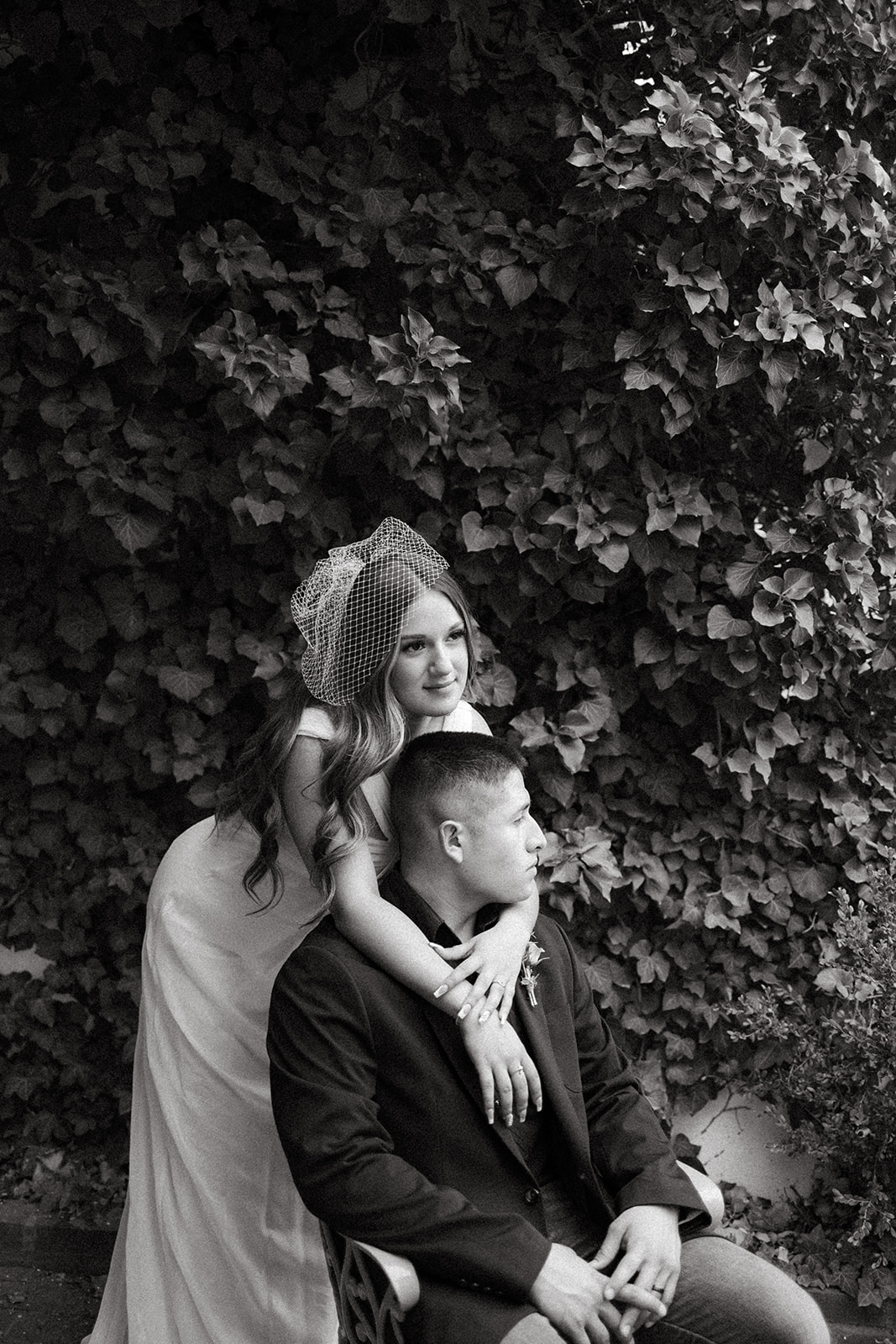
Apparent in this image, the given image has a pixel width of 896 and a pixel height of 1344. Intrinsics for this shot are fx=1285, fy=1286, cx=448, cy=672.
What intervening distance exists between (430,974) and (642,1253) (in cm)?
50

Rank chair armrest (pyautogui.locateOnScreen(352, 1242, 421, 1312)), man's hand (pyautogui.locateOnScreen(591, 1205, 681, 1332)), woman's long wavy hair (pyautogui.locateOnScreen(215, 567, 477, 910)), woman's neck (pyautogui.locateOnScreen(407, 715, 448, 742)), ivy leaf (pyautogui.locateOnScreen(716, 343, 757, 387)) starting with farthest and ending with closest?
ivy leaf (pyautogui.locateOnScreen(716, 343, 757, 387))
woman's neck (pyautogui.locateOnScreen(407, 715, 448, 742))
woman's long wavy hair (pyautogui.locateOnScreen(215, 567, 477, 910))
man's hand (pyautogui.locateOnScreen(591, 1205, 681, 1332))
chair armrest (pyautogui.locateOnScreen(352, 1242, 421, 1312))

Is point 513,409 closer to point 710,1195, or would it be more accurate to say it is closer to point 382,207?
point 382,207

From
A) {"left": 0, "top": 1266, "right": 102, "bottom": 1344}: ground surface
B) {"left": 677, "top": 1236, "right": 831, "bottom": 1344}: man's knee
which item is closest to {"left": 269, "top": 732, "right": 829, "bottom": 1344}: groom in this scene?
{"left": 677, "top": 1236, "right": 831, "bottom": 1344}: man's knee

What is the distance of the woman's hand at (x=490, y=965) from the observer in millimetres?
1907

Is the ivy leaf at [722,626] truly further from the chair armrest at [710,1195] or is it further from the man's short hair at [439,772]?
the chair armrest at [710,1195]

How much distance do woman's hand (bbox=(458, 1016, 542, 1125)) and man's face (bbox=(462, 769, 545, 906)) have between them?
22 cm

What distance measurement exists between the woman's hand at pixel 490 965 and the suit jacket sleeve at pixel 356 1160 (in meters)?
0.15

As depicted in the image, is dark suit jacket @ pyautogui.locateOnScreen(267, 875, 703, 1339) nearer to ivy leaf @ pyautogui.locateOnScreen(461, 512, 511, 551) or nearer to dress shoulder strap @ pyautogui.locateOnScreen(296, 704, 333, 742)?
dress shoulder strap @ pyautogui.locateOnScreen(296, 704, 333, 742)

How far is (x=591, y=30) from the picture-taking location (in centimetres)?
321

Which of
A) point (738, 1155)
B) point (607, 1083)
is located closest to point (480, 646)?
point (607, 1083)

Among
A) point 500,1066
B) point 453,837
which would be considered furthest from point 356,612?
point 500,1066

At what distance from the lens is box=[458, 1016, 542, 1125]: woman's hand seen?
1.88 m

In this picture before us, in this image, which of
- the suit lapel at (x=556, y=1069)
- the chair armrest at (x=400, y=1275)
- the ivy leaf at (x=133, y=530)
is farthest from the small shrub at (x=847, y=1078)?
the ivy leaf at (x=133, y=530)

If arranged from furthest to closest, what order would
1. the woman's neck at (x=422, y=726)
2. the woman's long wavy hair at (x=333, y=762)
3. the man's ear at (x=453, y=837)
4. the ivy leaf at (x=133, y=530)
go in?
the ivy leaf at (x=133, y=530) → the woman's neck at (x=422, y=726) → the woman's long wavy hair at (x=333, y=762) → the man's ear at (x=453, y=837)
